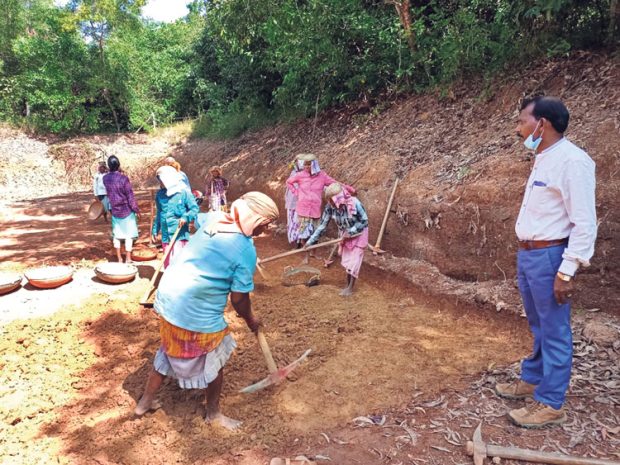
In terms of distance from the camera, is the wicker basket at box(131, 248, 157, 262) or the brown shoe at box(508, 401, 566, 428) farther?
the wicker basket at box(131, 248, 157, 262)

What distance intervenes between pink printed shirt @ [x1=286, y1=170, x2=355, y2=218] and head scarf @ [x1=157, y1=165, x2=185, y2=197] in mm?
2034

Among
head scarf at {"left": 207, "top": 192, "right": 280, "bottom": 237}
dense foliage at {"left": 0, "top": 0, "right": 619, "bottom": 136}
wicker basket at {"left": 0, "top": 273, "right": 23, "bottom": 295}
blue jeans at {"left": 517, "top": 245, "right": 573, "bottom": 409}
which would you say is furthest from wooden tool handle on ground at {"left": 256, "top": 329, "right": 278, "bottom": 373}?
dense foliage at {"left": 0, "top": 0, "right": 619, "bottom": 136}

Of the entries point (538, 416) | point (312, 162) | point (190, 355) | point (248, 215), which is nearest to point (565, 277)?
point (538, 416)

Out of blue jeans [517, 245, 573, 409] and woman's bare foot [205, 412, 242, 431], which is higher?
blue jeans [517, 245, 573, 409]

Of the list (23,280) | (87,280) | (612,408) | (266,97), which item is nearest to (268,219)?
(612,408)

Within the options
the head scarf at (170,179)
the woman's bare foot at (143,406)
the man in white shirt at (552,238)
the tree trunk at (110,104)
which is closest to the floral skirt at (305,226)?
the head scarf at (170,179)

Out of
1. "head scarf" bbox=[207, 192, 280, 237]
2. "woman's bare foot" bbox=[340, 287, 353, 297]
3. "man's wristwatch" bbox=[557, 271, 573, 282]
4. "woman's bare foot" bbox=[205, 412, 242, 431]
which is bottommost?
"woman's bare foot" bbox=[340, 287, 353, 297]

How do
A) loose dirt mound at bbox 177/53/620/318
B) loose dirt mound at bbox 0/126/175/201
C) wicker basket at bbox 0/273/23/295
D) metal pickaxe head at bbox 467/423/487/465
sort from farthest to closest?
loose dirt mound at bbox 0/126/175/201 < wicker basket at bbox 0/273/23/295 < loose dirt mound at bbox 177/53/620/318 < metal pickaxe head at bbox 467/423/487/465

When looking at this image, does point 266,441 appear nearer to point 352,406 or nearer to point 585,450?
point 352,406

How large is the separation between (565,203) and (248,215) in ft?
6.24

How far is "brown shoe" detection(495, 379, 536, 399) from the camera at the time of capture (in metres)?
3.03

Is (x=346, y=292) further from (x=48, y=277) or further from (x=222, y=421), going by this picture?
(x=48, y=277)

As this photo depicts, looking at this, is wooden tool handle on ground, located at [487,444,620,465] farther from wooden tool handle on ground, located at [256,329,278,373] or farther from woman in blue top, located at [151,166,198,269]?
woman in blue top, located at [151,166,198,269]

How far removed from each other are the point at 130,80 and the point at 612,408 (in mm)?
21612
